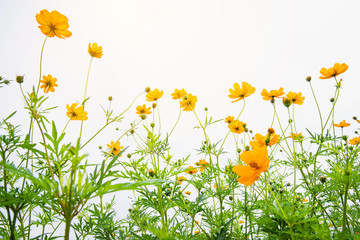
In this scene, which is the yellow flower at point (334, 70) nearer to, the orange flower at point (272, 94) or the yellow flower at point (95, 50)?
the orange flower at point (272, 94)

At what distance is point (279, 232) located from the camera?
112cm

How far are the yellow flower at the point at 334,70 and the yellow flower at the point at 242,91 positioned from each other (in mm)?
744

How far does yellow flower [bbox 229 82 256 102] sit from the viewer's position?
195cm

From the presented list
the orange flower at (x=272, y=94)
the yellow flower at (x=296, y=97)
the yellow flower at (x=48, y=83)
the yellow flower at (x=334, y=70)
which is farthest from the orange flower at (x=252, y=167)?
the yellow flower at (x=48, y=83)

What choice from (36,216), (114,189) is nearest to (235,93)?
(114,189)

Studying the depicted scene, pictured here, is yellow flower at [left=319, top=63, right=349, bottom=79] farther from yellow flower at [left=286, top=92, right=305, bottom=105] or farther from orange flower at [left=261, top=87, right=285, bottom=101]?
orange flower at [left=261, top=87, right=285, bottom=101]

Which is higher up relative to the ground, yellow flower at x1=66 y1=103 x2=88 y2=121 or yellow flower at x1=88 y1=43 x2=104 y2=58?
yellow flower at x1=88 y1=43 x2=104 y2=58

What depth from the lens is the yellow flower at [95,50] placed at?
5.54 ft

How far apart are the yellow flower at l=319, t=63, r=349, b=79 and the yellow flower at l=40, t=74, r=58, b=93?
260 centimetres

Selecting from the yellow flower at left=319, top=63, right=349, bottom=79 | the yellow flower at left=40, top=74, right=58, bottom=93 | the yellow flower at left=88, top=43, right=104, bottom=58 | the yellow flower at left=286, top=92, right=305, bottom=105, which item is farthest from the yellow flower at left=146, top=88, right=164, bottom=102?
the yellow flower at left=319, top=63, right=349, bottom=79

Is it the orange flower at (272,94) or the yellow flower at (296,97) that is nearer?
the orange flower at (272,94)

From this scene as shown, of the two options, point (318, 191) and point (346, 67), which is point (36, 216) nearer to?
point (318, 191)

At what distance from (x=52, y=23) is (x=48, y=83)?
0.70 metres

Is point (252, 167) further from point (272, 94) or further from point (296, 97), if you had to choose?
point (296, 97)
